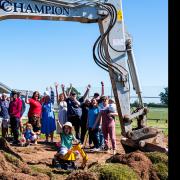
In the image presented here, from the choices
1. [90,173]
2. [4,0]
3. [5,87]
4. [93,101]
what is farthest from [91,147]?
[5,87]

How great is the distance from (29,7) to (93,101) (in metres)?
4.15

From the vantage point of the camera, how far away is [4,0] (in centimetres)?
880

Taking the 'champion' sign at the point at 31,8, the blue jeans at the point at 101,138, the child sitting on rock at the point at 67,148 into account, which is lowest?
the blue jeans at the point at 101,138

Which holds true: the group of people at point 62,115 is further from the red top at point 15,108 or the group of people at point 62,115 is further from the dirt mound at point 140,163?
the dirt mound at point 140,163

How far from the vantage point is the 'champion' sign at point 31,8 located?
8852 mm

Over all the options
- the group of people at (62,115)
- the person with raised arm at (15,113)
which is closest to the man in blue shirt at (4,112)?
the group of people at (62,115)

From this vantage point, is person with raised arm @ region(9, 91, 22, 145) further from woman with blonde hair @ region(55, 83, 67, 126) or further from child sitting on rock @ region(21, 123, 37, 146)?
A: woman with blonde hair @ region(55, 83, 67, 126)

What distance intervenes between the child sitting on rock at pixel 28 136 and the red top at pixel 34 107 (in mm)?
632

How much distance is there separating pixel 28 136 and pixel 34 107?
930 mm

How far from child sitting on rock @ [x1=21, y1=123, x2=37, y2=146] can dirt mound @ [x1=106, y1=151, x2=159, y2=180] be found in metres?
6.44

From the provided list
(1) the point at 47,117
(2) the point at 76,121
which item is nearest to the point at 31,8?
(2) the point at 76,121

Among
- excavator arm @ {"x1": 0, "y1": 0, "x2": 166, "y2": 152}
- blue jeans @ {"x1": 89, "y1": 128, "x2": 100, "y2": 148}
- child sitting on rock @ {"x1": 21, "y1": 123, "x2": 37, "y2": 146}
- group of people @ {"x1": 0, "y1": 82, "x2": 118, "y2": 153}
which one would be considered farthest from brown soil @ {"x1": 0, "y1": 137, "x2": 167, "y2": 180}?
child sitting on rock @ {"x1": 21, "y1": 123, "x2": 37, "y2": 146}
